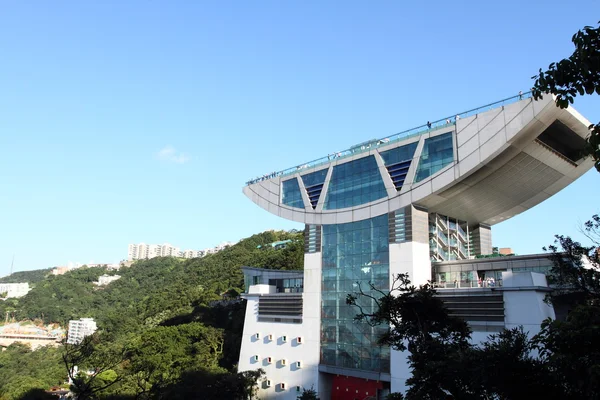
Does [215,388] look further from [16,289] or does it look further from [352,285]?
[16,289]

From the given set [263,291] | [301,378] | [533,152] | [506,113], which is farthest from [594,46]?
[263,291]

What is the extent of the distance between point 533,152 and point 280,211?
57.3ft

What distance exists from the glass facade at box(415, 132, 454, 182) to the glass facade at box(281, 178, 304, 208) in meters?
9.66

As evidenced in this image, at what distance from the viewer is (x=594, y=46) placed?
21.7 ft

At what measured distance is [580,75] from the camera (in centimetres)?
698

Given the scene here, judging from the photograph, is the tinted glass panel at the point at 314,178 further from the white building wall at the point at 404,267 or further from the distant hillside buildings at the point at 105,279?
the distant hillside buildings at the point at 105,279

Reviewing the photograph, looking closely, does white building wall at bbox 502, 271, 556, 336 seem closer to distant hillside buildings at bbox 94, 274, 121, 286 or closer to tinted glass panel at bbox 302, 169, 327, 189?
tinted glass panel at bbox 302, 169, 327, 189

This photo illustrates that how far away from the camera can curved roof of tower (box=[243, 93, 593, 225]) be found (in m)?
22.5

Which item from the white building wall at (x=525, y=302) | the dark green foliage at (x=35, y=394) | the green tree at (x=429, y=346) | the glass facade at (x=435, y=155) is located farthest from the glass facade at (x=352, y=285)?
the dark green foliage at (x=35, y=394)

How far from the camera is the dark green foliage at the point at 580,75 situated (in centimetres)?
656

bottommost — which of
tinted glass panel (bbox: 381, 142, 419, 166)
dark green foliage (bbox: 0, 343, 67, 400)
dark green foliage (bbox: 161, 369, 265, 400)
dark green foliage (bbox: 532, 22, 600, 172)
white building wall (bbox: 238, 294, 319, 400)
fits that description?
dark green foliage (bbox: 0, 343, 67, 400)

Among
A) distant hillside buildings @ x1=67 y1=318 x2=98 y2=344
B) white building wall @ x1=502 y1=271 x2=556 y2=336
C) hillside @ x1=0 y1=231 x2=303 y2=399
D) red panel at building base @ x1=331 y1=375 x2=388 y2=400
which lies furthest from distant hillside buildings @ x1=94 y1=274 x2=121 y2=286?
white building wall @ x1=502 y1=271 x2=556 y2=336

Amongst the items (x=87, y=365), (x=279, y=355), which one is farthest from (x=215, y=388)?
Result: (x=87, y=365)

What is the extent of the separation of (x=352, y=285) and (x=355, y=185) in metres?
6.43
